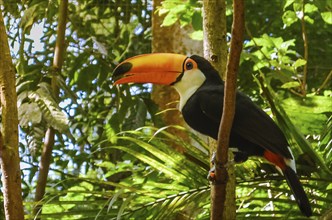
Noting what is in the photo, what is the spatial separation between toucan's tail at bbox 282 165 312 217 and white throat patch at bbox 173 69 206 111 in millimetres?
480

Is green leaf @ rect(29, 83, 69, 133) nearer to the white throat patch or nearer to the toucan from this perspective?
the toucan

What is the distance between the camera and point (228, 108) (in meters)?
1.70

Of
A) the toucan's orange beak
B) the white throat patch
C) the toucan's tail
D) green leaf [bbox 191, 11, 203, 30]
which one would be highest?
green leaf [bbox 191, 11, 203, 30]

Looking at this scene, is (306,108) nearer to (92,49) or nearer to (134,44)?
(92,49)

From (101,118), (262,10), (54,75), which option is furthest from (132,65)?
(262,10)

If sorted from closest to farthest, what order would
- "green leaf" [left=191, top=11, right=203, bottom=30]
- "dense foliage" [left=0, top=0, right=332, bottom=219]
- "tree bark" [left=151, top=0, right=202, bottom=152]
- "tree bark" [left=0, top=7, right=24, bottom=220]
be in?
"tree bark" [left=0, top=7, right=24, bottom=220]
"dense foliage" [left=0, top=0, right=332, bottom=219]
"green leaf" [left=191, top=11, right=203, bottom=30]
"tree bark" [left=151, top=0, right=202, bottom=152]

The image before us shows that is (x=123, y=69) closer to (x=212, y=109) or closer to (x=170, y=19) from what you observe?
(x=212, y=109)

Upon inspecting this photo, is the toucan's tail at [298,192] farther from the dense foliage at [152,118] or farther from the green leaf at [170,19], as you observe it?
the green leaf at [170,19]

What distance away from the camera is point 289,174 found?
2.20 metres

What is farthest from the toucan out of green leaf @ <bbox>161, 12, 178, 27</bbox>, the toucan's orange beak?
green leaf @ <bbox>161, 12, 178, 27</bbox>

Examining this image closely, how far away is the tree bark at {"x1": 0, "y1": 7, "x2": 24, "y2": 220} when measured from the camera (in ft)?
6.41

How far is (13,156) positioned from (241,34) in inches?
30.0

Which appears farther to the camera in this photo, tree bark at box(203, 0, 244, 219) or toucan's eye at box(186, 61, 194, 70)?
toucan's eye at box(186, 61, 194, 70)

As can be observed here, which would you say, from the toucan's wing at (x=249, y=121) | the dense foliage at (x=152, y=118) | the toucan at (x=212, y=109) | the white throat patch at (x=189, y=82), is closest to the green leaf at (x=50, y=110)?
the dense foliage at (x=152, y=118)
